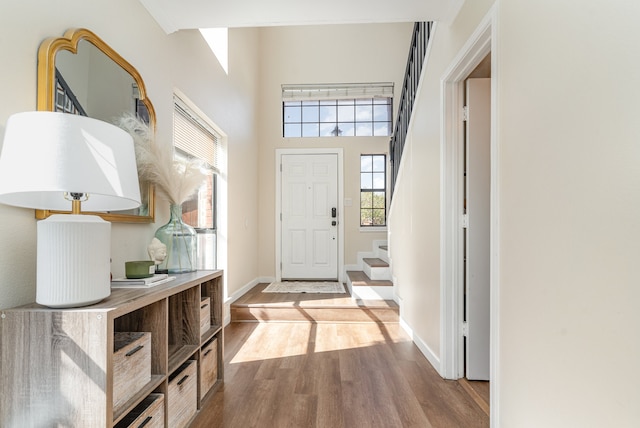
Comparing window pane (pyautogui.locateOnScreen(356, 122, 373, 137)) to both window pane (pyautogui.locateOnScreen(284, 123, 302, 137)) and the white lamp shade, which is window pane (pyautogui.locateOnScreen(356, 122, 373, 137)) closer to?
window pane (pyautogui.locateOnScreen(284, 123, 302, 137))

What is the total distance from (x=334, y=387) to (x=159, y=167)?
171 centimetres

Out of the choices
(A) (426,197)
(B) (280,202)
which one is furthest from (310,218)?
(A) (426,197)

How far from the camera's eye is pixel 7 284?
1.11m

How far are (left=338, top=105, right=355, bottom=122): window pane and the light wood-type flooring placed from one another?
3280 millimetres

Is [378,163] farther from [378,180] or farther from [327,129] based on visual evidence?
[327,129]

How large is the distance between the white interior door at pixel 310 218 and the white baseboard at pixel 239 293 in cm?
28

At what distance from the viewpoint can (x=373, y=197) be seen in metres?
4.97

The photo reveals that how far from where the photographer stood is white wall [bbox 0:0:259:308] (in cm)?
112

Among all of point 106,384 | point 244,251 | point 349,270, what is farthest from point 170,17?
point 349,270

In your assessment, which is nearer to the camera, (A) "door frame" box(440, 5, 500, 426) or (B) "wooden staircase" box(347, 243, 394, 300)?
(A) "door frame" box(440, 5, 500, 426)

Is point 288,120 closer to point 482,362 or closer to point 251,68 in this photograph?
point 251,68

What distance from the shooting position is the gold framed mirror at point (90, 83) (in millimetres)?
1231

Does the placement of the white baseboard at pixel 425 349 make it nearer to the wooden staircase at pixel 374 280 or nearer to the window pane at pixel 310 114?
the wooden staircase at pixel 374 280

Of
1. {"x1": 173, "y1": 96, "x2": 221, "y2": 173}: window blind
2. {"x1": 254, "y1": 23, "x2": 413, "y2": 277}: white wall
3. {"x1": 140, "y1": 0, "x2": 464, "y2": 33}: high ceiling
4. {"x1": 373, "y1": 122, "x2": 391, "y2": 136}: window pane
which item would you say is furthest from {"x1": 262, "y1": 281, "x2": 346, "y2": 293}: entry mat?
{"x1": 140, "y1": 0, "x2": 464, "y2": 33}: high ceiling
